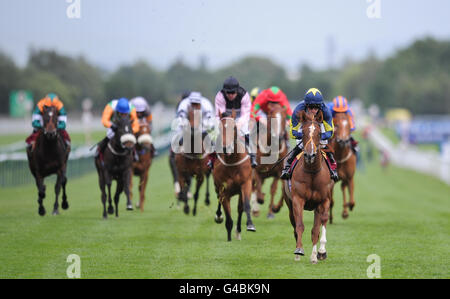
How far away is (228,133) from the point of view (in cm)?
1183

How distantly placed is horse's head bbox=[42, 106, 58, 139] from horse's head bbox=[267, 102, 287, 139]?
12.5 ft

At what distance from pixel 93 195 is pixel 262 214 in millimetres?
6819

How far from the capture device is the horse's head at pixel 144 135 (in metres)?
17.2

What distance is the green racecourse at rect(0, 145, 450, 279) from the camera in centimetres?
1002

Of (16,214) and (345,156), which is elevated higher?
(345,156)

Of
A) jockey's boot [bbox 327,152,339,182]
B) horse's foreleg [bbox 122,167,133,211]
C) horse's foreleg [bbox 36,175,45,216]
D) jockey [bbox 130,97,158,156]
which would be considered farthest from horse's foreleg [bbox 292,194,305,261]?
jockey [bbox 130,97,158,156]

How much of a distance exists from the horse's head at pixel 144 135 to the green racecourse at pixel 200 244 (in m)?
1.43

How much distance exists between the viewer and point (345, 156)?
1550cm

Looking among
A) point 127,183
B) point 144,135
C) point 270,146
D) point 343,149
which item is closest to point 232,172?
point 270,146

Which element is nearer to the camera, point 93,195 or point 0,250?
point 0,250
